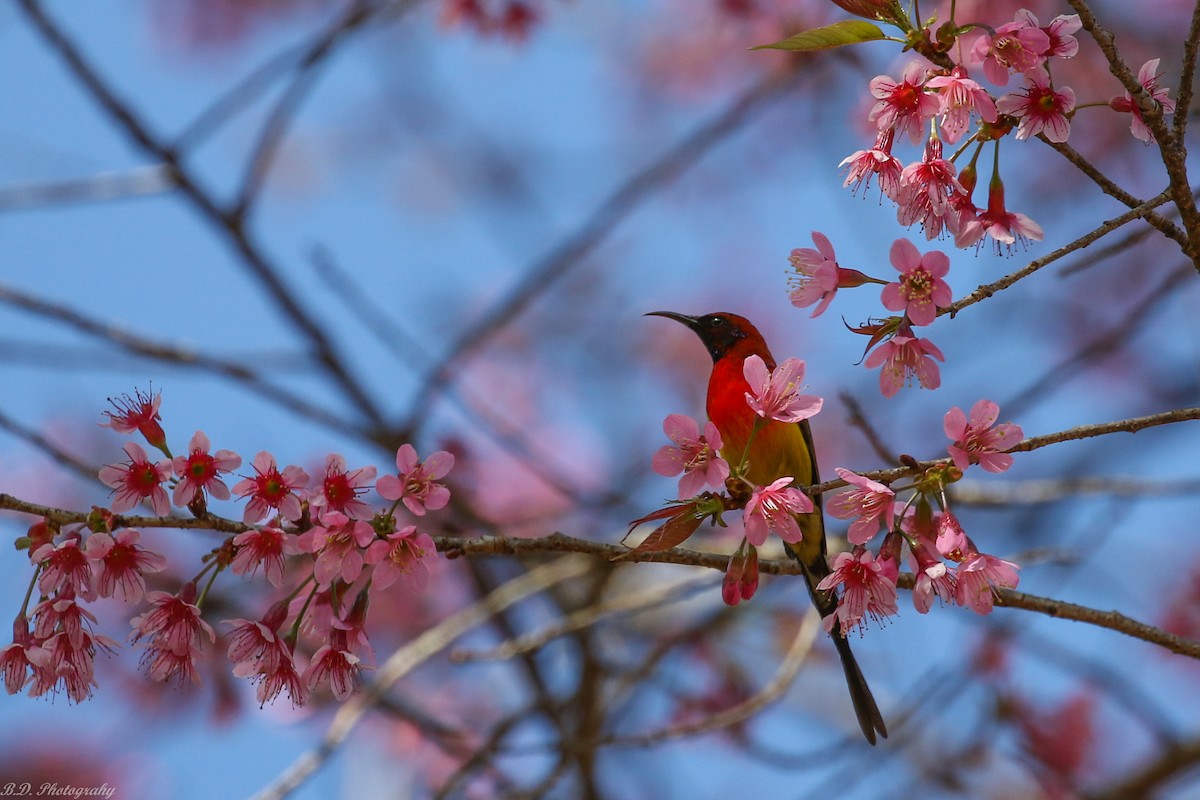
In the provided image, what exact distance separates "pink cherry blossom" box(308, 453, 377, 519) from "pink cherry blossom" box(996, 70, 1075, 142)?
1.33 metres

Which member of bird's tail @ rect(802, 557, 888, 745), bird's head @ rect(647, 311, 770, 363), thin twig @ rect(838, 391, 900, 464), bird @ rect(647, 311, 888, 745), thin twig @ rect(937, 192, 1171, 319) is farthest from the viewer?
bird's head @ rect(647, 311, 770, 363)

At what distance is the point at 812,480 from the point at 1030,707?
2.32 metres

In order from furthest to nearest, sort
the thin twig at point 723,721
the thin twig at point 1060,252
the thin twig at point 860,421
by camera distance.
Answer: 1. the thin twig at point 723,721
2. the thin twig at point 860,421
3. the thin twig at point 1060,252

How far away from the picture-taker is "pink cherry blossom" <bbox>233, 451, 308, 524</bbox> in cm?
217

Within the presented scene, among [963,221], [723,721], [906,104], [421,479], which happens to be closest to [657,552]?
[421,479]

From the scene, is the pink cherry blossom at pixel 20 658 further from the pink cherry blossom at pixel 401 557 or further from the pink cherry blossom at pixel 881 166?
the pink cherry blossom at pixel 881 166

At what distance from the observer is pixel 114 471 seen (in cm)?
219

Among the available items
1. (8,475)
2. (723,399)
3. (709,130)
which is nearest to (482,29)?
(709,130)

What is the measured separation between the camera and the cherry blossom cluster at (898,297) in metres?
2.04

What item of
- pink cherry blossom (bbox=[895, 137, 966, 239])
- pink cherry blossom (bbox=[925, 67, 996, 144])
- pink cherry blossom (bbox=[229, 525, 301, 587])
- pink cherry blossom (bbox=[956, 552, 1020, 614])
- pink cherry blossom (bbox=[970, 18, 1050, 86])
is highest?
pink cherry blossom (bbox=[970, 18, 1050, 86])

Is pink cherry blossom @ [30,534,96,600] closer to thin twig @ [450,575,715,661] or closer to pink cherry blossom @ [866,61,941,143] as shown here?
thin twig @ [450,575,715,661]

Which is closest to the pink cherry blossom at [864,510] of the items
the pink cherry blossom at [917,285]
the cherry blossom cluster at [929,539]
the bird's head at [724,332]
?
the cherry blossom cluster at [929,539]

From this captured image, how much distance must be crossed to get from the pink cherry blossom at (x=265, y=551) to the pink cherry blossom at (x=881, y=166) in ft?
4.04

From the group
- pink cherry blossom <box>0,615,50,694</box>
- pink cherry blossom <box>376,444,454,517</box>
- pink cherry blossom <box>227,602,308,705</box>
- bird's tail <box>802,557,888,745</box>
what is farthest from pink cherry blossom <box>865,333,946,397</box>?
pink cherry blossom <box>0,615,50,694</box>
